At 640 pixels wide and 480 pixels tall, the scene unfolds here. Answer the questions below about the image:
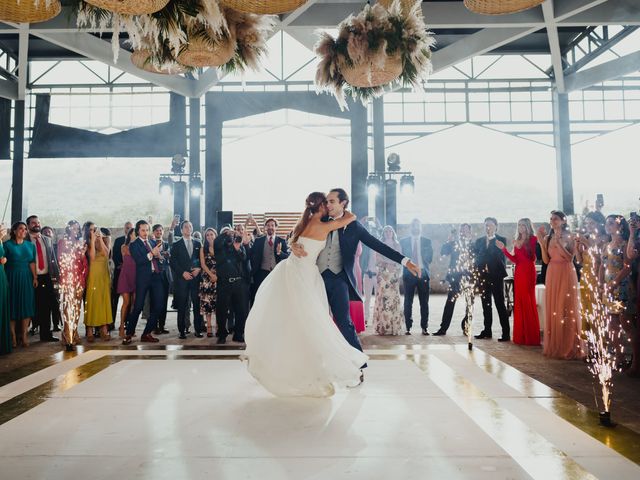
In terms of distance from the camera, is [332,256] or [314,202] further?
[332,256]

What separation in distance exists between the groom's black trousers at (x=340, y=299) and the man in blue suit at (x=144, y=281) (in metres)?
2.95

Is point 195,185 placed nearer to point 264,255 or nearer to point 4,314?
point 264,255

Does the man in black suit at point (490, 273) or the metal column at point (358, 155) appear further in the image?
the metal column at point (358, 155)

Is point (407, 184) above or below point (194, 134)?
below

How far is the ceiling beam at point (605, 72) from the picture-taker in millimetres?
11258

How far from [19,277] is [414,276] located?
517 cm

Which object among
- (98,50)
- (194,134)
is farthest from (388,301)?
(194,134)

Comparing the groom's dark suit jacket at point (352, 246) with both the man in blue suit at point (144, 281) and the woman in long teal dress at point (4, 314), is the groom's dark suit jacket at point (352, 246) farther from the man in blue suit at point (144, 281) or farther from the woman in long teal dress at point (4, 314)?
the woman in long teal dress at point (4, 314)

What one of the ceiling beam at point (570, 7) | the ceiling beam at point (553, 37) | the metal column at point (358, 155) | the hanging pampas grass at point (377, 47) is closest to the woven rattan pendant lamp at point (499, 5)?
the hanging pampas grass at point (377, 47)

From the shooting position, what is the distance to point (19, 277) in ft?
19.7

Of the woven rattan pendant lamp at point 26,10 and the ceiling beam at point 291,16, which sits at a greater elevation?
the ceiling beam at point 291,16

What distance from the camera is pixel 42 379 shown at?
4250 millimetres

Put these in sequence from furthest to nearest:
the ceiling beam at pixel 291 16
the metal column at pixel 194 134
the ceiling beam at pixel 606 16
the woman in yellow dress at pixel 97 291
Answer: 1. the metal column at pixel 194 134
2. the ceiling beam at pixel 606 16
3. the ceiling beam at pixel 291 16
4. the woman in yellow dress at pixel 97 291

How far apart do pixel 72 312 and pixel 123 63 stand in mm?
6828
